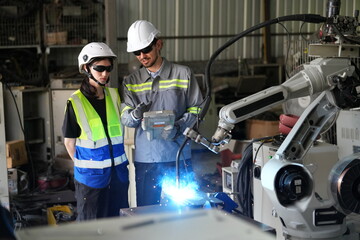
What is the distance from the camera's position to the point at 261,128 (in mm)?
8008

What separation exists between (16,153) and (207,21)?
3899 millimetres

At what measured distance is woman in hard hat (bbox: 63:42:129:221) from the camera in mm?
3789

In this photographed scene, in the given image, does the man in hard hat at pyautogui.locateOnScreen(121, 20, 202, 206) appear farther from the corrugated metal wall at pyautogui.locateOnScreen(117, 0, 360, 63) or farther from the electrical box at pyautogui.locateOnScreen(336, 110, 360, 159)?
the corrugated metal wall at pyautogui.locateOnScreen(117, 0, 360, 63)

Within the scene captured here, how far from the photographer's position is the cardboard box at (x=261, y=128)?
7.78m

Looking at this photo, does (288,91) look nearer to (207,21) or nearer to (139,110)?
(139,110)

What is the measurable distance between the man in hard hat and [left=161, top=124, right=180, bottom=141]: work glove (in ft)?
0.20

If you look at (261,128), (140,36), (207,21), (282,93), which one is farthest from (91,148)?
(207,21)

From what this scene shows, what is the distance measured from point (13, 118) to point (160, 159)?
391cm

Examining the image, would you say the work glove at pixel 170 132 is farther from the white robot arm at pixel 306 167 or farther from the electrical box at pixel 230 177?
the electrical box at pixel 230 177

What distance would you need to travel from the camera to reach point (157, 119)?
3.67m

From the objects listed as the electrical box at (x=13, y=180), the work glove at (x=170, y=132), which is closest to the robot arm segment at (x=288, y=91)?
the work glove at (x=170, y=132)

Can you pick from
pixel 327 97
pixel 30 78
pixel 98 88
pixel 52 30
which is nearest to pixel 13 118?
pixel 30 78

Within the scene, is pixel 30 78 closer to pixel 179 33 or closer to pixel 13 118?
pixel 13 118

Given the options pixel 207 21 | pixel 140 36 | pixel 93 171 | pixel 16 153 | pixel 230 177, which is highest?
pixel 207 21
